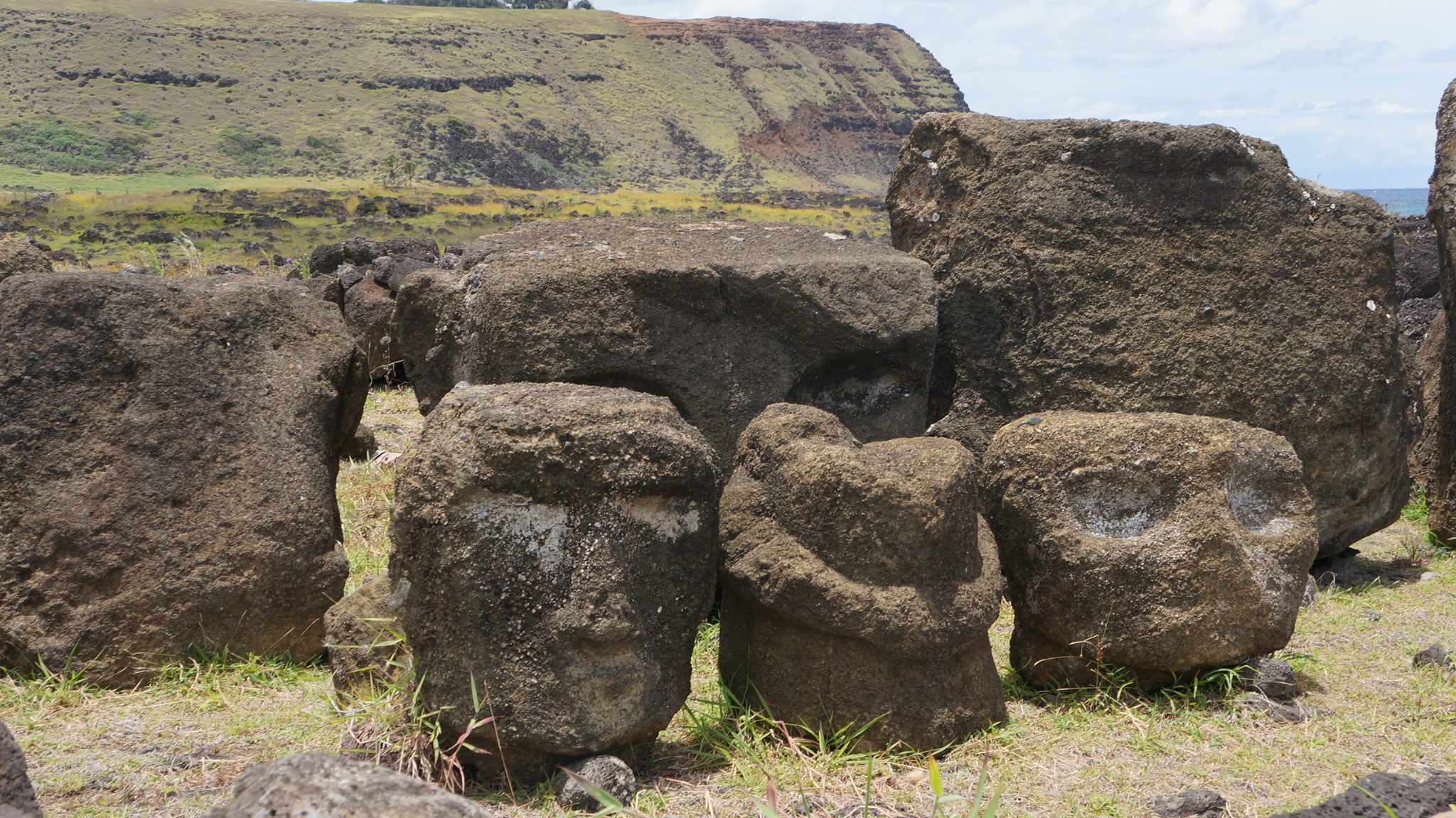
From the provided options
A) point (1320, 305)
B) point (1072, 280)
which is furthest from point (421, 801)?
point (1320, 305)

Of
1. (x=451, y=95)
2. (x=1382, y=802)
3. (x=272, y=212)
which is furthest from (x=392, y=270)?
(x=451, y=95)

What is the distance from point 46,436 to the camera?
15.2 ft

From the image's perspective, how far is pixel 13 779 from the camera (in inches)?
114

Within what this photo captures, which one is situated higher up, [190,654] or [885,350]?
[885,350]

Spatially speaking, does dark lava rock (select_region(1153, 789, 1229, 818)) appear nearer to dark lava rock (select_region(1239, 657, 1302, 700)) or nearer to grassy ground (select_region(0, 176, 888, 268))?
dark lava rock (select_region(1239, 657, 1302, 700))

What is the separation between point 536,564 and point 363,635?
1.19 metres

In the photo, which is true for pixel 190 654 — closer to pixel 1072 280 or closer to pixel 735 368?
pixel 735 368

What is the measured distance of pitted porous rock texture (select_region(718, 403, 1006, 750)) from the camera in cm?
379

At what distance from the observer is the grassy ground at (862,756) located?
3609 millimetres

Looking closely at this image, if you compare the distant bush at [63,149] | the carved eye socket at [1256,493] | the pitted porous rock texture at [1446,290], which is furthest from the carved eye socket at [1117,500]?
the distant bush at [63,149]

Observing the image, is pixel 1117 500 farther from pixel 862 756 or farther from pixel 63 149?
pixel 63 149

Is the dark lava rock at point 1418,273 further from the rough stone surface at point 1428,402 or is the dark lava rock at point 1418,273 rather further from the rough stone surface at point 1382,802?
the rough stone surface at point 1382,802

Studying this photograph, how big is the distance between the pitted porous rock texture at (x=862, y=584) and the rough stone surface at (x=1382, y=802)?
3.74 ft

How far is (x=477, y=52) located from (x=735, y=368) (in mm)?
88521
